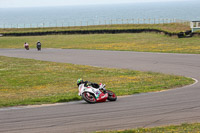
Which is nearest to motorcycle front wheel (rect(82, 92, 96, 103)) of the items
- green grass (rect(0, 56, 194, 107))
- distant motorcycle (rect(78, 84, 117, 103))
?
distant motorcycle (rect(78, 84, 117, 103))

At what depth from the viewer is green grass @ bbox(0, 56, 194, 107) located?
18.6 m

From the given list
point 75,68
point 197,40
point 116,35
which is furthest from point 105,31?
point 75,68

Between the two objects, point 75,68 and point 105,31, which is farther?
point 105,31

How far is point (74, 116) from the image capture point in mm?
13352

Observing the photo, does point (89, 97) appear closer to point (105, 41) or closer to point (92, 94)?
point (92, 94)

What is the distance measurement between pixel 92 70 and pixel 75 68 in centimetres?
240

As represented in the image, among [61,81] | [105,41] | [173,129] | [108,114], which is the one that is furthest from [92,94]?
[105,41]

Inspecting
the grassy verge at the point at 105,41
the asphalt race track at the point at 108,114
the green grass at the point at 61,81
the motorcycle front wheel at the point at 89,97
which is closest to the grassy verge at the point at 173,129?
the asphalt race track at the point at 108,114

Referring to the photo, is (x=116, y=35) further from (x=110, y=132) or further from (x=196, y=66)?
(x=110, y=132)

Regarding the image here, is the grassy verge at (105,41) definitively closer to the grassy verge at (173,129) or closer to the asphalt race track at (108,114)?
the asphalt race track at (108,114)

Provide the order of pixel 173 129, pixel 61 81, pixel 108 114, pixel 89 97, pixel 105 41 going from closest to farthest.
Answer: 1. pixel 173 129
2. pixel 108 114
3. pixel 89 97
4. pixel 61 81
5. pixel 105 41

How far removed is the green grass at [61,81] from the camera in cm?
1864

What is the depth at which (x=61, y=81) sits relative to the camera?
83.7 feet

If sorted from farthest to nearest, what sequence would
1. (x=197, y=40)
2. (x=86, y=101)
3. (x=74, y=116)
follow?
(x=197, y=40) → (x=86, y=101) → (x=74, y=116)
